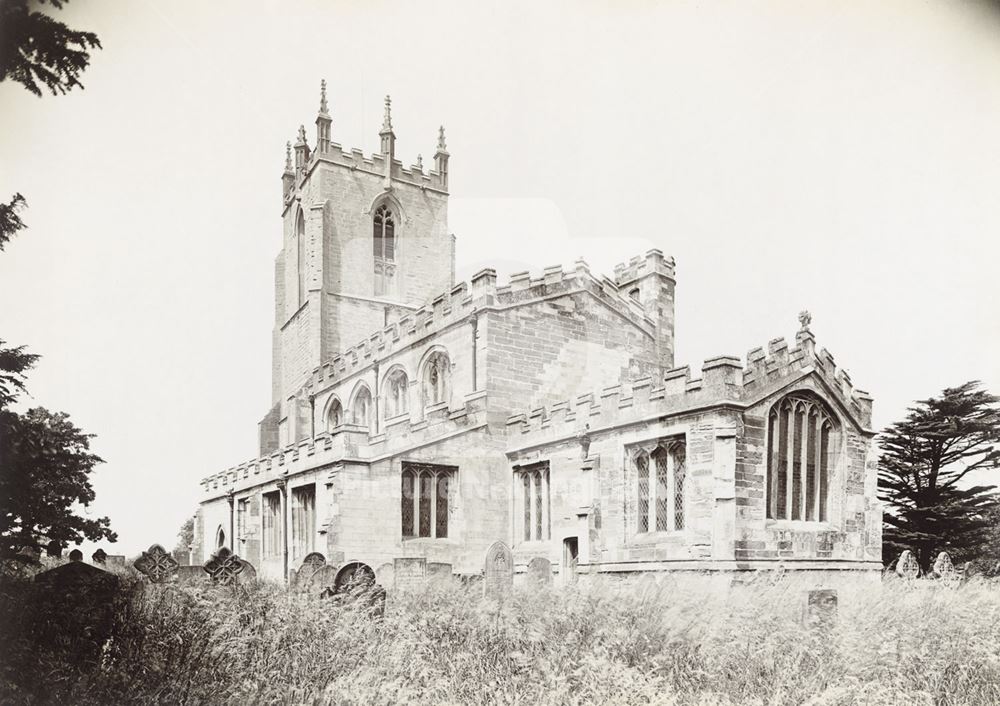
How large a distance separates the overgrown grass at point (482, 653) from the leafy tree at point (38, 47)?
196 inches

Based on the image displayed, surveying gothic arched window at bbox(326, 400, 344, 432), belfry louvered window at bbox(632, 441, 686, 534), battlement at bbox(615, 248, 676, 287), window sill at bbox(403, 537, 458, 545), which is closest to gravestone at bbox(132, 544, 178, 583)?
window sill at bbox(403, 537, 458, 545)

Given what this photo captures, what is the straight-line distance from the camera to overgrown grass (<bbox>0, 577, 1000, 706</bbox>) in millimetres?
7305

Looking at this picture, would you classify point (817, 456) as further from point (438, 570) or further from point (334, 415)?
point (334, 415)

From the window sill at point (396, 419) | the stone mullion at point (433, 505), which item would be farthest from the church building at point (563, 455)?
the window sill at point (396, 419)

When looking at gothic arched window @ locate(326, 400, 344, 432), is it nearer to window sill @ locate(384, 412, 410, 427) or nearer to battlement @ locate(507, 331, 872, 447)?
window sill @ locate(384, 412, 410, 427)

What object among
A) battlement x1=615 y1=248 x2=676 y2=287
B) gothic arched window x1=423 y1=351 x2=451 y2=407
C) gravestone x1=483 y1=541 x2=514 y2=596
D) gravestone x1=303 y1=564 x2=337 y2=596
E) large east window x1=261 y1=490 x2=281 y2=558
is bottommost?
large east window x1=261 y1=490 x2=281 y2=558

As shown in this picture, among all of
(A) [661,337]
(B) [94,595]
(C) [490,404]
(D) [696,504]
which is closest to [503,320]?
(C) [490,404]

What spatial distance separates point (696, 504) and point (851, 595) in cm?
502

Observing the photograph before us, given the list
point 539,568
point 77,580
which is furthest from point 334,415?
point 77,580

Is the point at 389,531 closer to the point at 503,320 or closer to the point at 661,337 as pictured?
the point at 503,320

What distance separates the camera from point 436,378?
24.5m

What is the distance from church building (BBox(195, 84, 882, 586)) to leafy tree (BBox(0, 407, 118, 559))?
3602mm

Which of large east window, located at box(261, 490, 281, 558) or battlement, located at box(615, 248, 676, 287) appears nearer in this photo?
large east window, located at box(261, 490, 281, 558)

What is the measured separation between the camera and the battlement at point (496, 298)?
21.8 meters
